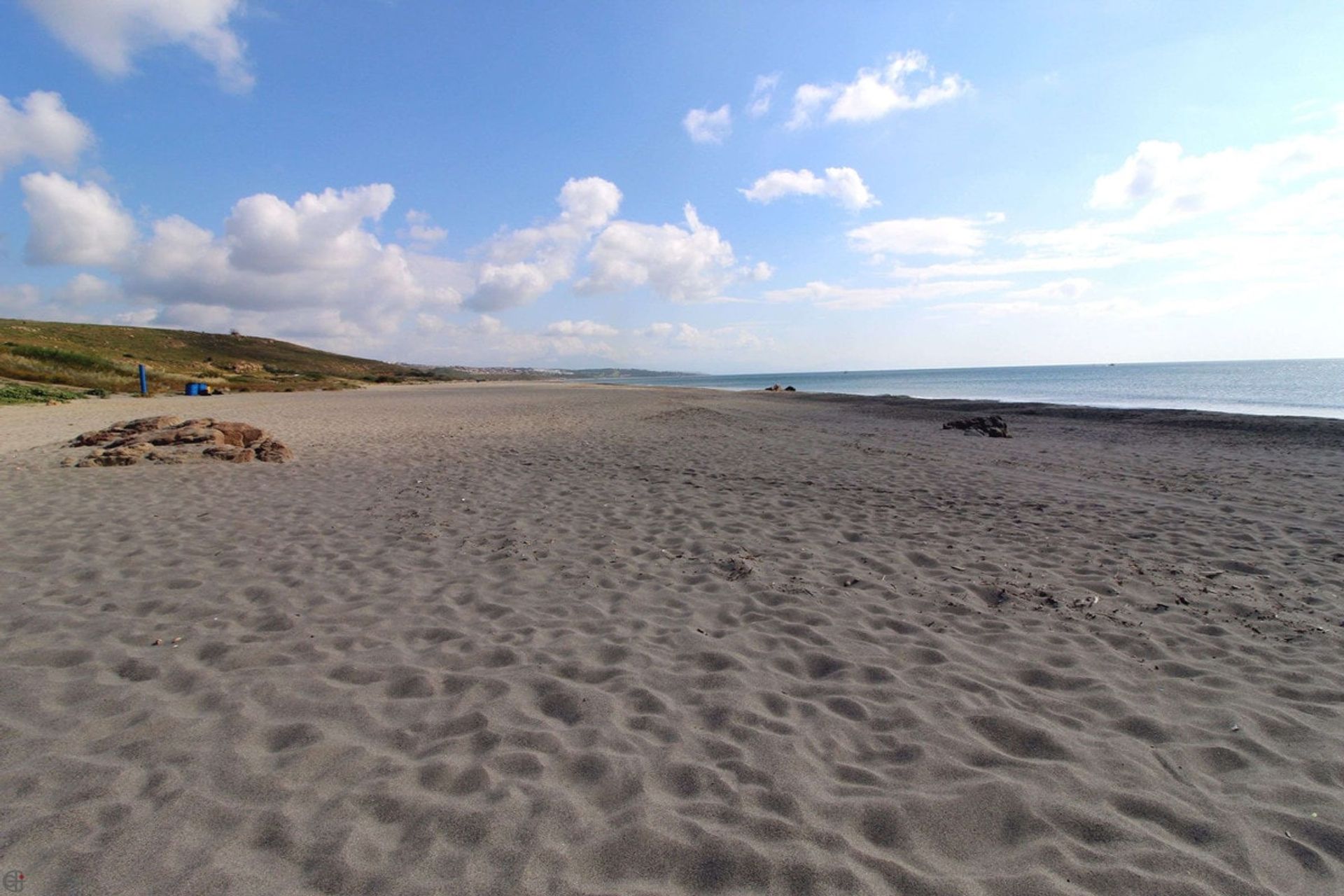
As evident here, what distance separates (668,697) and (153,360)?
213 feet

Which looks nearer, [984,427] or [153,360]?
[984,427]

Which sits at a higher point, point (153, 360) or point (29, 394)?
point (153, 360)

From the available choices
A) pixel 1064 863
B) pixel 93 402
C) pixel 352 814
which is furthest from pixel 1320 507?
pixel 93 402

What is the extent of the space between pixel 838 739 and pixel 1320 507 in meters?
9.25

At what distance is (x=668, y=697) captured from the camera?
3.47m

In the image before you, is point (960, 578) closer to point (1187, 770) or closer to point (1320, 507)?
point (1187, 770)

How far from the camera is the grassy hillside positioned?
112 feet

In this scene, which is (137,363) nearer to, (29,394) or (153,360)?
(153,360)

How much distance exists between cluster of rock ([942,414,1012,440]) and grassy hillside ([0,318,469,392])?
37210mm

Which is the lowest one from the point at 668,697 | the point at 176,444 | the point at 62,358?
the point at 668,697

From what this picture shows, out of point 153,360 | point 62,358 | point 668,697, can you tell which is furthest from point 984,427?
point 153,360

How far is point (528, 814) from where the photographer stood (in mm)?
2529

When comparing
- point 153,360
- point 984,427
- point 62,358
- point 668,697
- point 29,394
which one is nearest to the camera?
point 668,697

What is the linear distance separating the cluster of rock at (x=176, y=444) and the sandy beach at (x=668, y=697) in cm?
284
